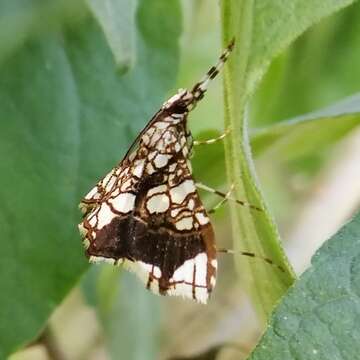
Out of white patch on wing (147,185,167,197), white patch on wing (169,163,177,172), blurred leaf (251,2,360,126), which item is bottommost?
white patch on wing (147,185,167,197)

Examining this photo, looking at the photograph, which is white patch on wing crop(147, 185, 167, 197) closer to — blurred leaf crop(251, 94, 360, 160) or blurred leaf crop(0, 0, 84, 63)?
blurred leaf crop(251, 94, 360, 160)

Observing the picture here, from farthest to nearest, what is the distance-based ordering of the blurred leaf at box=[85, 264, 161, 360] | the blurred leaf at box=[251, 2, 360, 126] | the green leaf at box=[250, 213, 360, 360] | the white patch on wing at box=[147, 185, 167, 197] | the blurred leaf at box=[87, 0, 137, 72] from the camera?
the blurred leaf at box=[251, 2, 360, 126] < the blurred leaf at box=[85, 264, 161, 360] < the white patch on wing at box=[147, 185, 167, 197] < the blurred leaf at box=[87, 0, 137, 72] < the green leaf at box=[250, 213, 360, 360]

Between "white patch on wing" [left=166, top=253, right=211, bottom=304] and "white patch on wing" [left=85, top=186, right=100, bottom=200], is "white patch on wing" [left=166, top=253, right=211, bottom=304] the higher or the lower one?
the lower one

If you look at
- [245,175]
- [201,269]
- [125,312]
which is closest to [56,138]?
[201,269]

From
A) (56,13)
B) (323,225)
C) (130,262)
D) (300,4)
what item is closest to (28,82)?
(56,13)

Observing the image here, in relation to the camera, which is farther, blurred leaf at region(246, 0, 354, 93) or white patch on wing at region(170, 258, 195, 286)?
white patch on wing at region(170, 258, 195, 286)

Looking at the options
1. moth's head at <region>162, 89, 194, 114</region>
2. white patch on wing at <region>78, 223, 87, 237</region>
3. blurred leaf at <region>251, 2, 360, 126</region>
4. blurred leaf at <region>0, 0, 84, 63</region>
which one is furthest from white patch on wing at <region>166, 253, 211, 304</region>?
blurred leaf at <region>251, 2, 360, 126</region>

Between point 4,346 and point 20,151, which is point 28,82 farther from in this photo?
point 4,346
